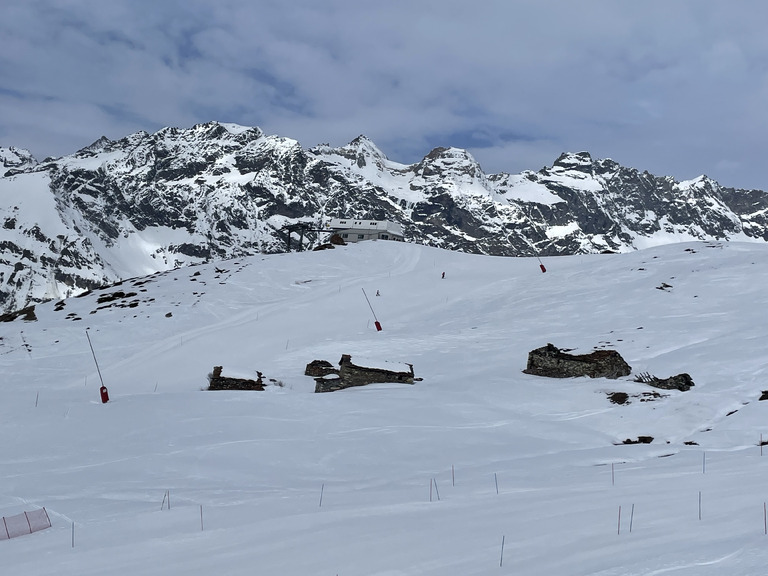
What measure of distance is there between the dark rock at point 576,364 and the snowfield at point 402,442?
0.67 m

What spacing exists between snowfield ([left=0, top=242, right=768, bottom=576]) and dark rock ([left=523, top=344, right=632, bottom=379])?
0.67 meters

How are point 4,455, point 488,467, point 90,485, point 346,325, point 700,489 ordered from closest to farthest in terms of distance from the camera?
1. point 700,489
2. point 90,485
3. point 488,467
4. point 4,455
5. point 346,325

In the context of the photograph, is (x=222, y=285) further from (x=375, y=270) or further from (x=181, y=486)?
(x=181, y=486)

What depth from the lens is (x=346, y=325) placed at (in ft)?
128

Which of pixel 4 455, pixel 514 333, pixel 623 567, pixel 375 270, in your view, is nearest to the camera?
pixel 623 567

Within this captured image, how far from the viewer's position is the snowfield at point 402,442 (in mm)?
7848

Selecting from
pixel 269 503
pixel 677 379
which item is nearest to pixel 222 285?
pixel 677 379

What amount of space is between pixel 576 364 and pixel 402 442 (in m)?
9.54

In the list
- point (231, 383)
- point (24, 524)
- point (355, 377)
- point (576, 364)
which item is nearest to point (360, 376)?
point (355, 377)

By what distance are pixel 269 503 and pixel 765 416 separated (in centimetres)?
1182

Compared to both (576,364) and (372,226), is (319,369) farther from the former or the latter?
(372,226)

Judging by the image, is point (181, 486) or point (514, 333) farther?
point (514, 333)

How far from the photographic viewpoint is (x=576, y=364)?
2308 centimetres

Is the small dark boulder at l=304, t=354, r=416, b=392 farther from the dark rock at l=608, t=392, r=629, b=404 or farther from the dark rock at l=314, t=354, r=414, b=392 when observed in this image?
the dark rock at l=608, t=392, r=629, b=404
